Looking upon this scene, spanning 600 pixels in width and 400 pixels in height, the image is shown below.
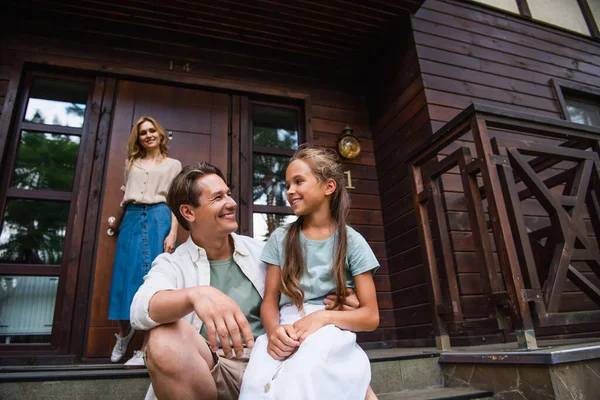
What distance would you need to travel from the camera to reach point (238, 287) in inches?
60.1

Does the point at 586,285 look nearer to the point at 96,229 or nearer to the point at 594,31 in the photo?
the point at 96,229

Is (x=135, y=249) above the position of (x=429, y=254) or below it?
above

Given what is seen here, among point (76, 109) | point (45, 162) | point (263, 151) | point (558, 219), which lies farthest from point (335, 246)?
point (76, 109)

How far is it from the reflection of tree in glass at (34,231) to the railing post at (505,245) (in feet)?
10.0

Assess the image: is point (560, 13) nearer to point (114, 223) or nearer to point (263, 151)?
point (263, 151)

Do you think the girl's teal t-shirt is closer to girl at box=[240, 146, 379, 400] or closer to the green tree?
girl at box=[240, 146, 379, 400]

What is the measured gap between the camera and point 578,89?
172 inches

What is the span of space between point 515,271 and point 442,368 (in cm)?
69

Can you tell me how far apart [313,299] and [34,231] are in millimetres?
2640

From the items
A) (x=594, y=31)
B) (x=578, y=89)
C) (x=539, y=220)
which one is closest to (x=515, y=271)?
(x=539, y=220)

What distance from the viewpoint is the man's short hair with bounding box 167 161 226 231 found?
1.59m

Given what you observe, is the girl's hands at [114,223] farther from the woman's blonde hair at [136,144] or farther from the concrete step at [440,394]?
the concrete step at [440,394]

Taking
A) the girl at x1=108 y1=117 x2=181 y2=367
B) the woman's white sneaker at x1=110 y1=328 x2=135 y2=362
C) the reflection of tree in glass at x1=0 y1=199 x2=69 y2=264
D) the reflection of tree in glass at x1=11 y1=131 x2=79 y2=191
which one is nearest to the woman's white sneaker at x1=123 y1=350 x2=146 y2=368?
the girl at x1=108 y1=117 x2=181 y2=367

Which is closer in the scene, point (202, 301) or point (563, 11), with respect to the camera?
point (202, 301)
